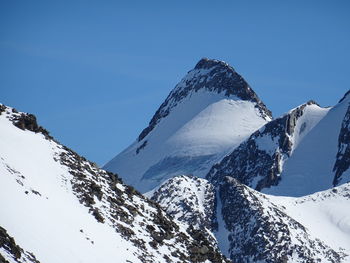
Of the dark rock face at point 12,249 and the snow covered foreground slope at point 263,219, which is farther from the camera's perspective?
the snow covered foreground slope at point 263,219

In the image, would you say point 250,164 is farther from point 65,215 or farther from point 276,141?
point 65,215

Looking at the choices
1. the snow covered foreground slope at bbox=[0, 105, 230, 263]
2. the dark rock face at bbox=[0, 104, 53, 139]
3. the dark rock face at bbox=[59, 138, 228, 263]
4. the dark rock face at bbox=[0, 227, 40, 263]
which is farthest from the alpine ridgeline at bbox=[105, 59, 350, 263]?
the dark rock face at bbox=[0, 227, 40, 263]

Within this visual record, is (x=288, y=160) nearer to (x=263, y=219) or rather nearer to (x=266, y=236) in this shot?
(x=263, y=219)

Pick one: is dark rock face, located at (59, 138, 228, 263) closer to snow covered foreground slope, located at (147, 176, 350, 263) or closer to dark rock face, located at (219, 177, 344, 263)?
dark rock face, located at (219, 177, 344, 263)

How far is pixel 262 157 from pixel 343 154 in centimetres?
1559

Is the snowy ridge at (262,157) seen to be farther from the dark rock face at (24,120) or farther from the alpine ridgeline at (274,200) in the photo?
the dark rock face at (24,120)

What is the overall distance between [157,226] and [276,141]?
409ft

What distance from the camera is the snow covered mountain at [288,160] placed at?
183 metres

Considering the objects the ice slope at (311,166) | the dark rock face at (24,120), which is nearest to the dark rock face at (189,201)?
the ice slope at (311,166)

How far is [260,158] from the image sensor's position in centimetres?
19050

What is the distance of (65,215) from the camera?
206 ft

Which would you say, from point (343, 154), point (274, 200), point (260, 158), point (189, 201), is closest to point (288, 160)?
point (260, 158)

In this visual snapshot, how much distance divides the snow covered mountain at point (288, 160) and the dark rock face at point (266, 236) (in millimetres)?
32742

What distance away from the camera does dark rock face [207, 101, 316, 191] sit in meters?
187
